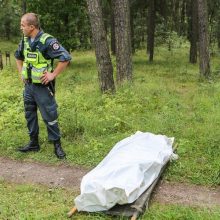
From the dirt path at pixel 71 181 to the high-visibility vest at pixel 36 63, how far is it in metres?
1.51

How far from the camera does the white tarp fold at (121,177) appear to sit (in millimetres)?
5180

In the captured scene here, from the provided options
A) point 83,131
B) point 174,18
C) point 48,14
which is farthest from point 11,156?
point 174,18

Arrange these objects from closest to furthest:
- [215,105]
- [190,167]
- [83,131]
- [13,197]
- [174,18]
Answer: [13,197] < [190,167] < [83,131] < [215,105] < [174,18]

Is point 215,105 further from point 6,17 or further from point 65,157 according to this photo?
point 6,17

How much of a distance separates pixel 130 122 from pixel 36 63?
121 inches

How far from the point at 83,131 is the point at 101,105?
244cm

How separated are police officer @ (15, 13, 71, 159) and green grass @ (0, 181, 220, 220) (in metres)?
1.44

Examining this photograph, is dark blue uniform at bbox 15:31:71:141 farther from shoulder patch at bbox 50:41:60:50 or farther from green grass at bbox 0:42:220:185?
green grass at bbox 0:42:220:185

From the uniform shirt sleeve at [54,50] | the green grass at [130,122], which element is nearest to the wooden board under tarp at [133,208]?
the green grass at [130,122]

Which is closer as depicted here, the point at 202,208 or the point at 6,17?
the point at 202,208

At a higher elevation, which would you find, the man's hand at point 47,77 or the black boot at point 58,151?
the man's hand at point 47,77

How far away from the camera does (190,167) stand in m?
6.90

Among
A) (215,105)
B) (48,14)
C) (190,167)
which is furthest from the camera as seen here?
(48,14)

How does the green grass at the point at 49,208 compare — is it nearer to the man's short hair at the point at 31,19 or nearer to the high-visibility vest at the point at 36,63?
the high-visibility vest at the point at 36,63
